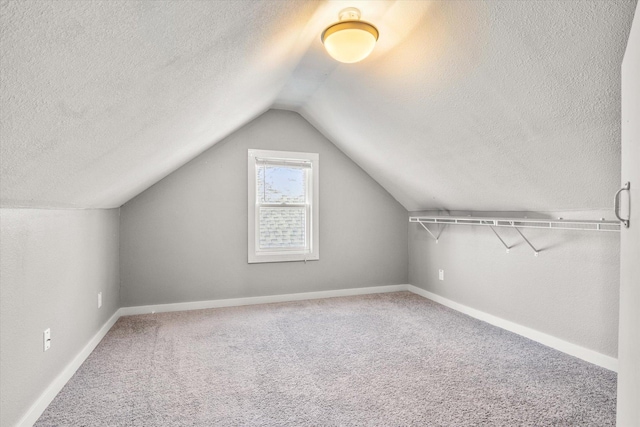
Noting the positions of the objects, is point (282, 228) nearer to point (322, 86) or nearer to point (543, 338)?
point (322, 86)

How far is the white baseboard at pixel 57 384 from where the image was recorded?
68.6 inches

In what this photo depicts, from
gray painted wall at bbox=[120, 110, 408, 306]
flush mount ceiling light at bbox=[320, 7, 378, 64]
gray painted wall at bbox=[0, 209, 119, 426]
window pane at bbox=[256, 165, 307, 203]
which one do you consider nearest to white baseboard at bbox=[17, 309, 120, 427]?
gray painted wall at bbox=[0, 209, 119, 426]

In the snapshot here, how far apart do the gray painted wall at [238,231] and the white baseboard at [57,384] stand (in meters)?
0.89

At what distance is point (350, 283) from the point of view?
14.4 ft

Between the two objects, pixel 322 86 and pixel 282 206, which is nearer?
pixel 322 86

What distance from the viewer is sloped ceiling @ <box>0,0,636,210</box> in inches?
39.0

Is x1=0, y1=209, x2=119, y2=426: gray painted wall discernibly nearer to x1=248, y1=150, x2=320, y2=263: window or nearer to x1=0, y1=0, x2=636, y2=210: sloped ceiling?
x1=0, y1=0, x2=636, y2=210: sloped ceiling

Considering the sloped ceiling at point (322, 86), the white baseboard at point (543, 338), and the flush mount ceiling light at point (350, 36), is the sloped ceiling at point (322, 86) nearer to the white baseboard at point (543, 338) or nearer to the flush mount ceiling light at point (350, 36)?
the flush mount ceiling light at point (350, 36)

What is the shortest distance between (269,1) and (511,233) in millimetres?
2681

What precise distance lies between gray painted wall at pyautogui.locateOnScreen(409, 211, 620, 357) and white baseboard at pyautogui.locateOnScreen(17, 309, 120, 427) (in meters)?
3.21

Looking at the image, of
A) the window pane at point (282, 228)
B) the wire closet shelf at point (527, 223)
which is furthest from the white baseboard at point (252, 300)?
the wire closet shelf at point (527, 223)

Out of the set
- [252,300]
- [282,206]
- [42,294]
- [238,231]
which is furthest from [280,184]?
[42,294]

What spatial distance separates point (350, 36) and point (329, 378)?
6.40ft

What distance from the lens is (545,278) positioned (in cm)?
281
